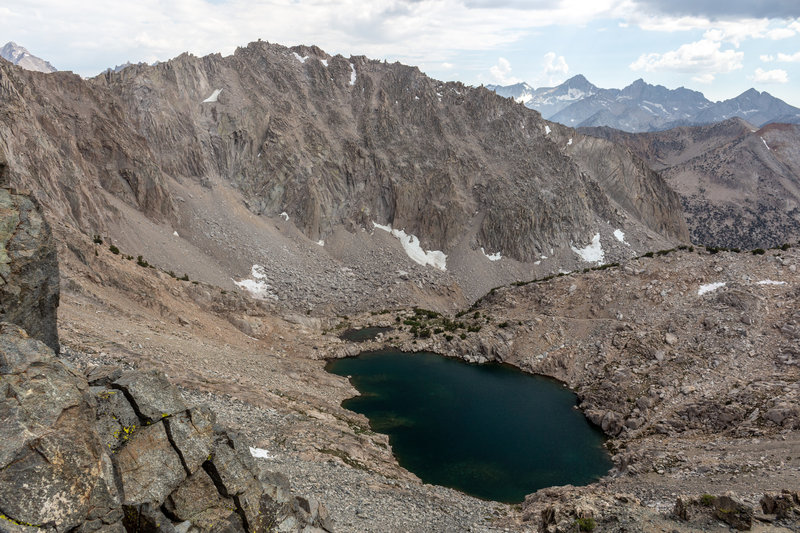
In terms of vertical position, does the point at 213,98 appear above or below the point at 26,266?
above

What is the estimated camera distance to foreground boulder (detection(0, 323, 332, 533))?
10930 mm

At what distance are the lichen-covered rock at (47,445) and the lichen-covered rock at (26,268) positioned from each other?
2438mm

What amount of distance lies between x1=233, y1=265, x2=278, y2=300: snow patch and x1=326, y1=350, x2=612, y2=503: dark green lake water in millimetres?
24899

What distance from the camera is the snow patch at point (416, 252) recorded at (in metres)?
110

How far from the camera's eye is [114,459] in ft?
45.2

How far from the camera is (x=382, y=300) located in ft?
305

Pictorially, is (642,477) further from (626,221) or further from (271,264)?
(626,221)

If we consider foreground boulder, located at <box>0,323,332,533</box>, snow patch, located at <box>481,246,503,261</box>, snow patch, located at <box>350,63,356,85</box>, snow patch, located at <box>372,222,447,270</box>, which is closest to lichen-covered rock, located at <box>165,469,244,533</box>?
foreground boulder, located at <box>0,323,332,533</box>

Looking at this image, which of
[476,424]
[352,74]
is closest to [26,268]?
[476,424]

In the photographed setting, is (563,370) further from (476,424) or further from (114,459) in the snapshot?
(114,459)

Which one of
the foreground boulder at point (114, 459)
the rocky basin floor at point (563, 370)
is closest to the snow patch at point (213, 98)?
the rocky basin floor at point (563, 370)

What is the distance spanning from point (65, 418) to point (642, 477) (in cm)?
3877

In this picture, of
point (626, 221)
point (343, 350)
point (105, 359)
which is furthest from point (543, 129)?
point (105, 359)

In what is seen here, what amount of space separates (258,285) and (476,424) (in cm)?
5088
